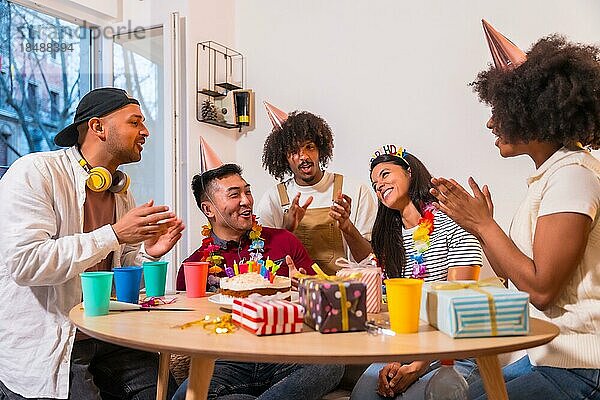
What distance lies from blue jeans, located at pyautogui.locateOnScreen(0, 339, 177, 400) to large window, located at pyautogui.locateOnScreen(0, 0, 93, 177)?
163 centimetres

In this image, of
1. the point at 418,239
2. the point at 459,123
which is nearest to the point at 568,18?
the point at 459,123

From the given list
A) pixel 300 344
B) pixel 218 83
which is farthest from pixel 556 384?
pixel 218 83

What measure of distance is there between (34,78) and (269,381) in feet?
7.93

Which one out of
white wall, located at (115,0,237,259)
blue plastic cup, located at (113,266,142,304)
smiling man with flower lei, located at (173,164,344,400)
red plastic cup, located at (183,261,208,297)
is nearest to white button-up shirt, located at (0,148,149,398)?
blue plastic cup, located at (113,266,142,304)

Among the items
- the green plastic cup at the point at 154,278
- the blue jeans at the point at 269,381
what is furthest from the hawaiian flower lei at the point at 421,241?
the green plastic cup at the point at 154,278

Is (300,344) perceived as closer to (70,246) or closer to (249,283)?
(249,283)

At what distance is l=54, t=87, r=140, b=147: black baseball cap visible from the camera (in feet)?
7.89

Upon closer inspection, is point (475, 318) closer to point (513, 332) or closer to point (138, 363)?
point (513, 332)

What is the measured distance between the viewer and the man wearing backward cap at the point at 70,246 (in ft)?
6.39

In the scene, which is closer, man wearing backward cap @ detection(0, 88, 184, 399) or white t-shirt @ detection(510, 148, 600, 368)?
white t-shirt @ detection(510, 148, 600, 368)

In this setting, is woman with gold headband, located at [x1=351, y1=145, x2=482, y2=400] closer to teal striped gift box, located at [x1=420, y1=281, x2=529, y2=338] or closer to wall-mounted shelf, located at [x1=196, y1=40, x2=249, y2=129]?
teal striped gift box, located at [x1=420, y1=281, x2=529, y2=338]

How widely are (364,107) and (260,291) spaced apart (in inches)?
95.3

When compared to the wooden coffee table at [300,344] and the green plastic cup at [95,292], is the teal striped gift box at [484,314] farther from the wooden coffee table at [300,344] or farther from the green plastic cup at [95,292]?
the green plastic cup at [95,292]

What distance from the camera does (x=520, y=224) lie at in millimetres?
1768
